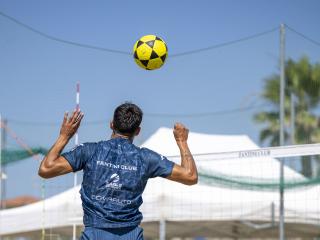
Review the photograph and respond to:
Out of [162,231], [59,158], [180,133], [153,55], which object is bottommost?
[162,231]

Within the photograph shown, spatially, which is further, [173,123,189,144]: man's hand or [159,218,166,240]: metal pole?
[159,218,166,240]: metal pole

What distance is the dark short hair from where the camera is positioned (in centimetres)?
398

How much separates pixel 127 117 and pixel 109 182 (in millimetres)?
366

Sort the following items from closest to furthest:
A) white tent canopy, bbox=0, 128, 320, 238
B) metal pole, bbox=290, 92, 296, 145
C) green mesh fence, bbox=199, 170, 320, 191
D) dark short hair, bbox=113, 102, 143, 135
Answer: dark short hair, bbox=113, 102, 143, 135 < green mesh fence, bbox=199, 170, 320, 191 < white tent canopy, bbox=0, 128, 320, 238 < metal pole, bbox=290, 92, 296, 145

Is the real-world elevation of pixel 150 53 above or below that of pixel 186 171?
above

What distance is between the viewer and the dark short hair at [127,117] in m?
3.98

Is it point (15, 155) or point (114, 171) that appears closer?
point (114, 171)

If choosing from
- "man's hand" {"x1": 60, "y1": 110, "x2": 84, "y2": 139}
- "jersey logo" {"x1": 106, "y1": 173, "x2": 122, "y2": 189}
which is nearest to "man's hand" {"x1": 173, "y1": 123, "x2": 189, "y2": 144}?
"jersey logo" {"x1": 106, "y1": 173, "x2": 122, "y2": 189}

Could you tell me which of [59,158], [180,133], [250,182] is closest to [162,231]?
[250,182]

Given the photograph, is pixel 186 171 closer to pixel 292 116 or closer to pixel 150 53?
pixel 150 53

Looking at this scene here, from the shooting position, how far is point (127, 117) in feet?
13.1

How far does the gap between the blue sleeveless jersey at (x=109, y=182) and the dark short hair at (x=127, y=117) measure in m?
0.10

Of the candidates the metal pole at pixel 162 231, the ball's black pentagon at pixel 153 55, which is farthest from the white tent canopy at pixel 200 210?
the ball's black pentagon at pixel 153 55

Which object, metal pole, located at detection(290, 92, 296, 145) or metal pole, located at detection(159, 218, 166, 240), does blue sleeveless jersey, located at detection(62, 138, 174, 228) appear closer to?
metal pole, located at detection(159, 218, 166, 240)
